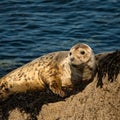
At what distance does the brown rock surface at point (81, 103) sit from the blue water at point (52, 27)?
11.7ft

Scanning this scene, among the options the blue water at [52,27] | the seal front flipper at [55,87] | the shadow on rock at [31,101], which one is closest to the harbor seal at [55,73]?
the seal front flipper at [55,87]

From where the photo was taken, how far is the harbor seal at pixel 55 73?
7219mm

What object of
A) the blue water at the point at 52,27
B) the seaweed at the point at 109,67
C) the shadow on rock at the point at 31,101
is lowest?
the blue water at the point at 52,27

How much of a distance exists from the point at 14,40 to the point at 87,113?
631cm

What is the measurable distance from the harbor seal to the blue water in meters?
2.55

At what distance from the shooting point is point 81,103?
6629 millimetres

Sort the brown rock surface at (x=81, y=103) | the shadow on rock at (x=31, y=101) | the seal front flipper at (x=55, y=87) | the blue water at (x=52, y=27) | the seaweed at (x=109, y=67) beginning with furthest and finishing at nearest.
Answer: the blue water at (x=52, y=27) → the seal front flipper at (x=55, y=87) → the shadow on rock at (x=31, y=101) → the seaweed at (x=109, y=67) → the brown rock surface at (x=81, y=103)

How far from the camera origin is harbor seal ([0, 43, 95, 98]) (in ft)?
23.7

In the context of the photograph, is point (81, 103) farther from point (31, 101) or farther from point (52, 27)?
point (52, 27)

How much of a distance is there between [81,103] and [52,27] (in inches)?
265

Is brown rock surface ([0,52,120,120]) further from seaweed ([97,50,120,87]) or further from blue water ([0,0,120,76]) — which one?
blue water ([0,0,120,76])

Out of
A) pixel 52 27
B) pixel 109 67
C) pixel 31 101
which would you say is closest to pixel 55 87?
pixel 31 101

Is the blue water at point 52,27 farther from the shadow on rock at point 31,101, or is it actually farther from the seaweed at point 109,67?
the seaweed at point 109,67

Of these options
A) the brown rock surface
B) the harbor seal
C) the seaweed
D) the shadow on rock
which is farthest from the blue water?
the seaweed
